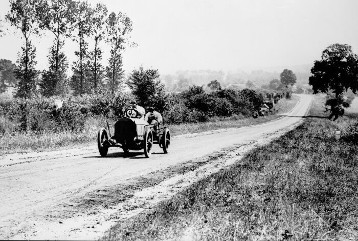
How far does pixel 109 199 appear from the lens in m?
7.23

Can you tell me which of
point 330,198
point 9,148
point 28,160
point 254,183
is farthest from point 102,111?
point 330,198

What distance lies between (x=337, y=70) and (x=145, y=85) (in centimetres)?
4863

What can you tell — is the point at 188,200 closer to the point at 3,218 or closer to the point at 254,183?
the point at 254,183

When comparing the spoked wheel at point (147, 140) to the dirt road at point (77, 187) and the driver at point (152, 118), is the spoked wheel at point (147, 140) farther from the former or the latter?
the driver at point (152, 118)

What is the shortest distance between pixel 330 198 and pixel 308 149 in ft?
28.5

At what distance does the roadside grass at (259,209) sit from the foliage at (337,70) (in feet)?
192

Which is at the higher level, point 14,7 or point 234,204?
point 14,7

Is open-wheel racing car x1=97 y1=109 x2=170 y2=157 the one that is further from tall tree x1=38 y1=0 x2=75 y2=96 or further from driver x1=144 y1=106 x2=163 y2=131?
tall tree x1=38 y1=0 x2=75 y2=96

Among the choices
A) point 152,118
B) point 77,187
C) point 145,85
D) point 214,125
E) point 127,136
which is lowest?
point 214,125

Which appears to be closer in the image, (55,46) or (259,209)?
(259,209)

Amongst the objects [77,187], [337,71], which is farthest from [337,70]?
[77,187]

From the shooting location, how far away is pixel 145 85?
2883 centimetres

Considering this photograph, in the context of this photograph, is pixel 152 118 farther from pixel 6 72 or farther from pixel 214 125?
pixel 6 72

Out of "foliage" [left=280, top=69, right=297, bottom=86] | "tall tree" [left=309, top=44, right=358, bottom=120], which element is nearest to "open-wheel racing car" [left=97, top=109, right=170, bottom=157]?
"tall tree" [left=309, top=44, right=358, bottom=120]
